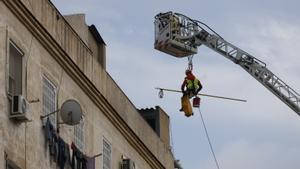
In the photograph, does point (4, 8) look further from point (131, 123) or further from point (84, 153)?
point (131, 123)

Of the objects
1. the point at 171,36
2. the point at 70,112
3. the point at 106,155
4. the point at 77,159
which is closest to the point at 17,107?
the point at 70,112

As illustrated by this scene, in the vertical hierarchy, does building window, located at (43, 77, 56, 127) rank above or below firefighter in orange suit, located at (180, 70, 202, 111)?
below

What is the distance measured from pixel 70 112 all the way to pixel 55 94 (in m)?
1.16

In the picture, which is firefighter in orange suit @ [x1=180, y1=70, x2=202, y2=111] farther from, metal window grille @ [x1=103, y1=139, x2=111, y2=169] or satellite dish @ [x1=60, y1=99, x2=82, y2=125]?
satellite dish @ [x1=60, y1=99, x2=82, y2=125]

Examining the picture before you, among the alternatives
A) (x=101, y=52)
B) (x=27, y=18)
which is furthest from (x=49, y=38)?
(x=101, y=52)

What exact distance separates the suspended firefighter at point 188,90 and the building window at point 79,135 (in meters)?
5.16

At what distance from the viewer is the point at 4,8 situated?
81.0 ft

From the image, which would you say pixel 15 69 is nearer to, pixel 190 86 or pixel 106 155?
pixel 106 155

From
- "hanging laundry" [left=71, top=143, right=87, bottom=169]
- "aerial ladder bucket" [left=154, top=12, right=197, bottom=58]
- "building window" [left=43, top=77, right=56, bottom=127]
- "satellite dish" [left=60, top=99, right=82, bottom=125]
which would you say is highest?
"aerial ladder bucket" [left=154, top=12, right=197, bottom=58]

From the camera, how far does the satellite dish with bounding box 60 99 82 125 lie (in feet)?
88.2

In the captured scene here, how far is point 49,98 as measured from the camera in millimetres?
27484

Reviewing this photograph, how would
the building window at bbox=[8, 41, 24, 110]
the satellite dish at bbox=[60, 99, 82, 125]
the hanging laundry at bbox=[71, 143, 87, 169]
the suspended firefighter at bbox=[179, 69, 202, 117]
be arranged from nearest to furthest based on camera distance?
the building window at bbox=[8, 41, 24, 110] < the satellite dish at bbox=[60, 99, 82, 125] < the hanging laundry at bbox=[71, 143, 87, 169] < the suspended firefighter at bbox=[179, 69, 202, 117]

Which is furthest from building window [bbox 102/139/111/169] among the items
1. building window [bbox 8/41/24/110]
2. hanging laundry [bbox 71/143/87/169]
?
building window [bbox 8/41/24/110]

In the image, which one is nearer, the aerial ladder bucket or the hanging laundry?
the hanging laundry
